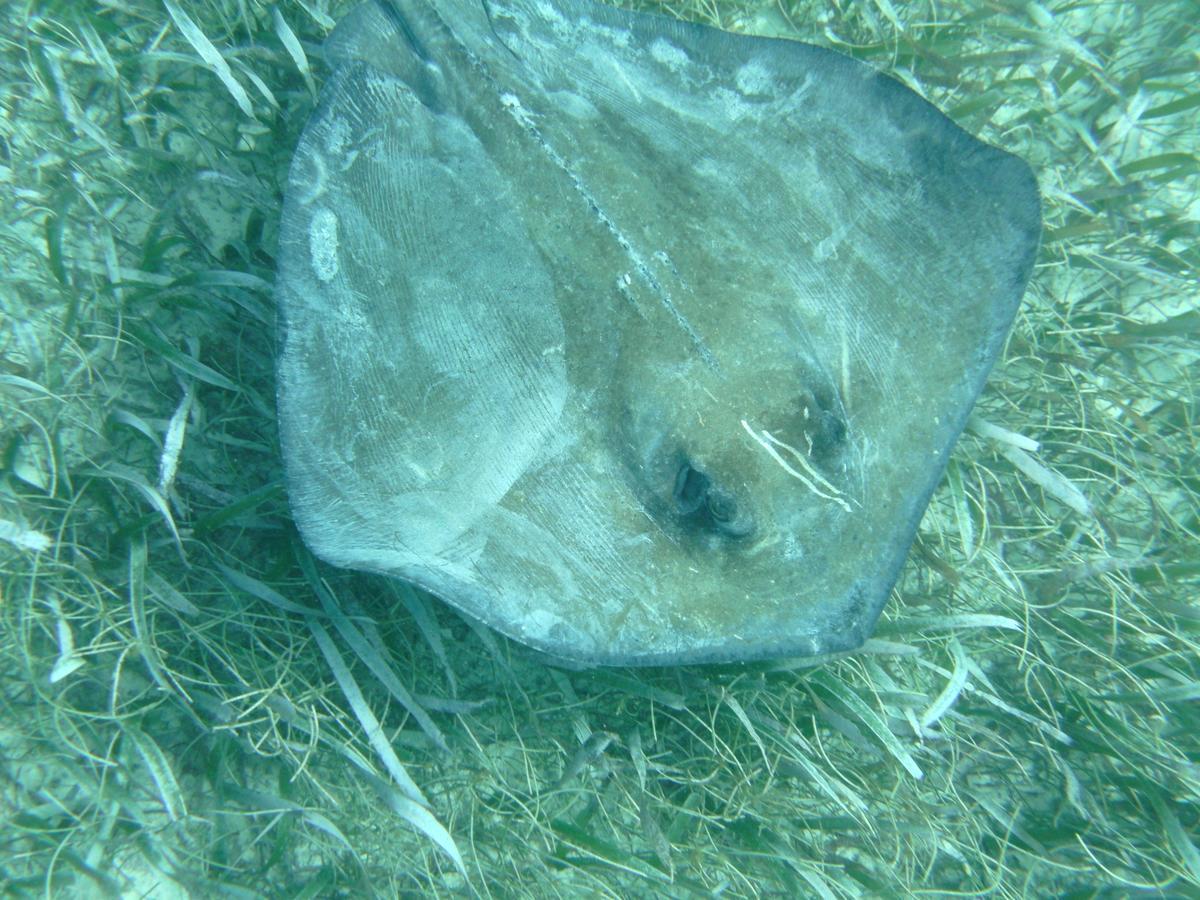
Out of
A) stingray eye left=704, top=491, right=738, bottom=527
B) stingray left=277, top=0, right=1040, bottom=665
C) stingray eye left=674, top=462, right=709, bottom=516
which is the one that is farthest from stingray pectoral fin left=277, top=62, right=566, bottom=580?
stingray eye left=704, top=491, right=738, bottom=527

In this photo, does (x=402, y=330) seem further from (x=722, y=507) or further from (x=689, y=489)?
(x=722, y=507)

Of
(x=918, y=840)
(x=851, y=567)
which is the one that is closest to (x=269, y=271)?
(x=851, y=567)

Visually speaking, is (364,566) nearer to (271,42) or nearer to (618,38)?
(618,38)

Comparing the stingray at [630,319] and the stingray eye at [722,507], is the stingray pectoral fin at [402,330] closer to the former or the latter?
the stingray at [630,319]

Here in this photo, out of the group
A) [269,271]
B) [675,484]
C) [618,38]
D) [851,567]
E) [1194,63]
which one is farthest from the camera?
[1194,63]

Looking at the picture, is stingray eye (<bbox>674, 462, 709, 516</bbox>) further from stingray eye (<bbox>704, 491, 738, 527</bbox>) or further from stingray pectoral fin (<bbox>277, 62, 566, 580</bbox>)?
stingray pectoral fin (<bbox>277, 62, 566, 580</bbox>)

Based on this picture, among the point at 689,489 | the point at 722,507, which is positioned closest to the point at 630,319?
the point at 689,489

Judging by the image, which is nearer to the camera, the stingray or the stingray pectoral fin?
the stingray
